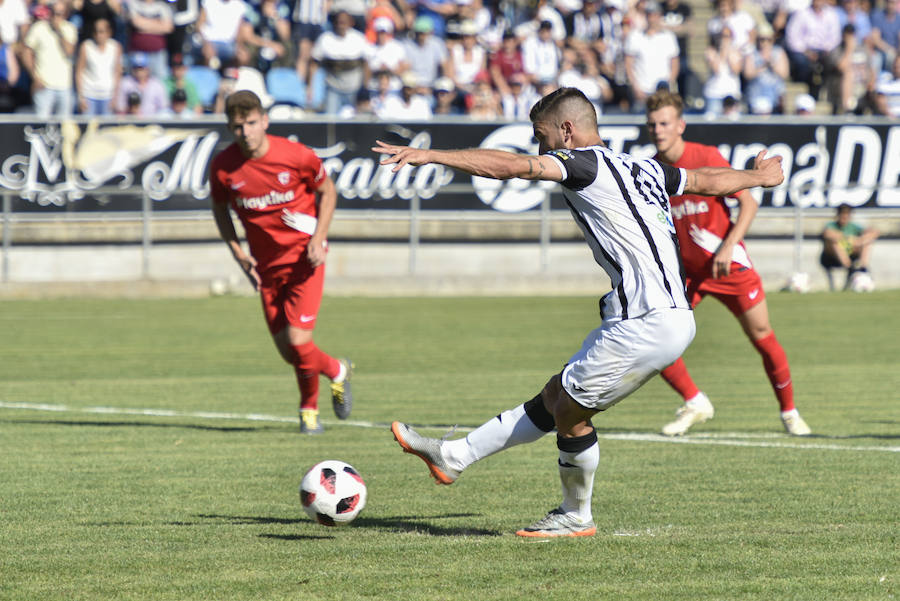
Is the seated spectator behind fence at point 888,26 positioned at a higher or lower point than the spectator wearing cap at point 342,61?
higher

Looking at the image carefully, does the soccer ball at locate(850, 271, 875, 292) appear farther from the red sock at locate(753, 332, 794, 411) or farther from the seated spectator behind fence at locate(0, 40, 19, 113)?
the seated spectator behind fence at locate(0, 40, 19, 113)

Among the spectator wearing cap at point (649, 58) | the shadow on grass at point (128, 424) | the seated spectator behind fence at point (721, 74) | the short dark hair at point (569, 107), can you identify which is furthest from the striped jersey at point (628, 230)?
the seated spectator behind fence at point (721, 74)

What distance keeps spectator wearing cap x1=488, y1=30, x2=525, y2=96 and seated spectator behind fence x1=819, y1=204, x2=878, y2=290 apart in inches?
245

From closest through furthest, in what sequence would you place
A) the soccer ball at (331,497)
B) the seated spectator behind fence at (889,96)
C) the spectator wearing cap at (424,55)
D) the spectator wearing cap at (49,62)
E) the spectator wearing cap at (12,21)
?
the soccer ball at (331,497) → the spectator wearing cap at (49,62) → the spectator wearing cap at (12,21) → the seated spectator behind fence at (889,96) → the spectator wearing cap at (424,55)

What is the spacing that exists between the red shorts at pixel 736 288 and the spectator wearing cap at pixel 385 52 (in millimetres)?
15349

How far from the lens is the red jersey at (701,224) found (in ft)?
32.5

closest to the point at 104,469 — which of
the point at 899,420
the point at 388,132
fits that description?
the point at 899,420

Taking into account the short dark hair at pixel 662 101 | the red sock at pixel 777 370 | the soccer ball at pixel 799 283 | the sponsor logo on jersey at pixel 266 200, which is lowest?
the soccer ball at pixel 799 283

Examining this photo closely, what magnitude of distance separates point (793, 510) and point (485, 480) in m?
1.93

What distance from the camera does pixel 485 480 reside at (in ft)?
26.5

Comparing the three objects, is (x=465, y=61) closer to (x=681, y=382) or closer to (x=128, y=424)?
(x=128, y=424)

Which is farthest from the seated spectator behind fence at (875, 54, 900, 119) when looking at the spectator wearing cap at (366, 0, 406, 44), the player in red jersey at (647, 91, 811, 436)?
the player in red jersey at (647, 91, 811, 436)

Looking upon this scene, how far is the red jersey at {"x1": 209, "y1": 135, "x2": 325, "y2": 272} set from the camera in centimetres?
1003

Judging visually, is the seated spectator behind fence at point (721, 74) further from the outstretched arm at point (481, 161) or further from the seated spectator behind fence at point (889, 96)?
the outstretched arm at point (481, 161)
